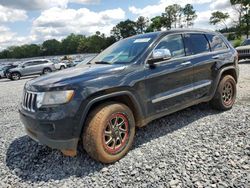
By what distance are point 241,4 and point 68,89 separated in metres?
41.9

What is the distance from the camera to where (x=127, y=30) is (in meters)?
94.6

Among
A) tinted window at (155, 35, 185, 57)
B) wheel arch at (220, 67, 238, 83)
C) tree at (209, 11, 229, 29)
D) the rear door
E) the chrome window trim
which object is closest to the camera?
the chrome window trim

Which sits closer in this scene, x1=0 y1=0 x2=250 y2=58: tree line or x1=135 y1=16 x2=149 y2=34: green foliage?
x1=0 y1=0 x2=250 y2=58: tree line

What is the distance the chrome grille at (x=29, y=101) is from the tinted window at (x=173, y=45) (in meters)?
2.12

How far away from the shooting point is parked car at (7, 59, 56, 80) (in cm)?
2102

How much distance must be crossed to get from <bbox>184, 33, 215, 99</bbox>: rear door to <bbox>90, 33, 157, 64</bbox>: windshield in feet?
2.71

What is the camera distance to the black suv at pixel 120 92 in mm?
2988

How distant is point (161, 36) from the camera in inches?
161

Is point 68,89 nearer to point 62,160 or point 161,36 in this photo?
point 62,160

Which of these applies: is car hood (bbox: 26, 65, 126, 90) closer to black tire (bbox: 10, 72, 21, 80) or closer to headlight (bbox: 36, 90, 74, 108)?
headlight (bbox: 36, 90, 74, 108)

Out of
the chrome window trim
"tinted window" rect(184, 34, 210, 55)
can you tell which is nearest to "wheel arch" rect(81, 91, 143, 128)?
the chrome window trim

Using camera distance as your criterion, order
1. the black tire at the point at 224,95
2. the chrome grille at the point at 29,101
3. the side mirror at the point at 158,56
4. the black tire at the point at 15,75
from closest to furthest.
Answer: the chrome grille at the point at 29,101 → the side mirror at the point at 158,56 → the black tire at the point at 224,95 → the black tire at the point at 15,75

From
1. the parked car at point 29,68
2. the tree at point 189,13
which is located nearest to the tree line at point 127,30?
the tree at point 189,13

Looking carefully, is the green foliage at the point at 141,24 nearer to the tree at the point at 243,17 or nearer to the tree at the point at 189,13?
the tree at the point at 189,13
